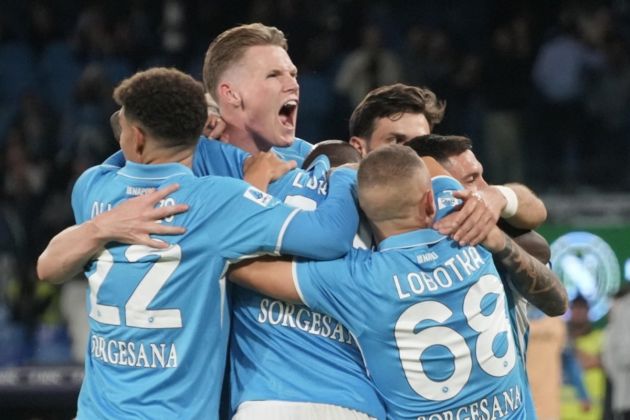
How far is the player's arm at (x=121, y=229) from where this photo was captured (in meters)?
4.52

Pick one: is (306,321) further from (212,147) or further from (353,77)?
(353,77)

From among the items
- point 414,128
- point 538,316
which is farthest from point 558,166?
point 414,128

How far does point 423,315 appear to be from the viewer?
176 inches

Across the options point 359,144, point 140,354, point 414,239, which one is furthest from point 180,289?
point 359,144

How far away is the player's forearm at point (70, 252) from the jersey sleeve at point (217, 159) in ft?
1.42

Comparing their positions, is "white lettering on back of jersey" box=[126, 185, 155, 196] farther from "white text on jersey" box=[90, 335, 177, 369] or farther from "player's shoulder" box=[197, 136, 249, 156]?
"white text on jersey" box=[90, 335, 177, 369]

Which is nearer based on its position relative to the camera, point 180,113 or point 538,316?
point 180,113

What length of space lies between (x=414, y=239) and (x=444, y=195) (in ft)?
0.65

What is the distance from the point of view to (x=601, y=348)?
1059 centimetres

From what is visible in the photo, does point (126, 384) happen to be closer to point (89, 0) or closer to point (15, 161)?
point (15, 161)

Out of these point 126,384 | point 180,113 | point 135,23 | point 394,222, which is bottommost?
point 135,23

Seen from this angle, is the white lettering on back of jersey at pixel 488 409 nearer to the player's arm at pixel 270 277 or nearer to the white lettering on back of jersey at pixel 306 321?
the white lettering on back of jersey at pixel 306 321

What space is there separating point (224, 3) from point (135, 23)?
927 millimetres

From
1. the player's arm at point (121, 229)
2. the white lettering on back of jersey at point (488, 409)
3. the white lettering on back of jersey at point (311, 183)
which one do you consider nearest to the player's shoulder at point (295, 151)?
the white lettering on back of jersey at point (311, 183)
